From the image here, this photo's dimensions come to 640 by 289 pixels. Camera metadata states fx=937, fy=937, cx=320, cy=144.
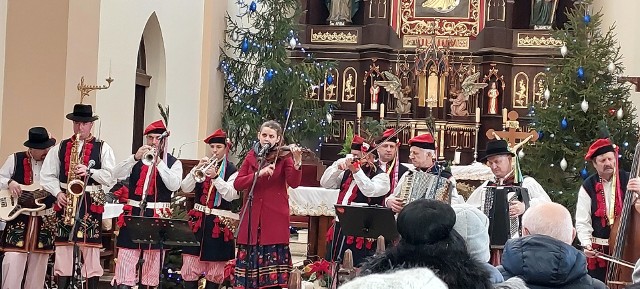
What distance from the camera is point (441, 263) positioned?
293 cm

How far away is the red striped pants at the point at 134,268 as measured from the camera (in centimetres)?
822

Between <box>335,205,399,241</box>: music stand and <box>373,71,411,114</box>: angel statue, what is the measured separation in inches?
445

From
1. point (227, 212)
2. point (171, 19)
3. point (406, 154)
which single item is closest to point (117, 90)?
point (171, 19)

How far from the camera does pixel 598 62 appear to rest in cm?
1214

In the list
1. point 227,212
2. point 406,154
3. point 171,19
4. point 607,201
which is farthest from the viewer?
point 406,154

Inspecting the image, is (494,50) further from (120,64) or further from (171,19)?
(120,64)

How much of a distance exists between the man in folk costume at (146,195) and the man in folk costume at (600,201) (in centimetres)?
350

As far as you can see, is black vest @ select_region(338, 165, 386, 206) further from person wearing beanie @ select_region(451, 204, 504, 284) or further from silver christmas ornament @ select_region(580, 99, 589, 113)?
silver christmas ornament @ select_region(580, 99, 589, 113)

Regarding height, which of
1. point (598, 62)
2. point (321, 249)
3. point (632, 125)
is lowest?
point (321, 249)

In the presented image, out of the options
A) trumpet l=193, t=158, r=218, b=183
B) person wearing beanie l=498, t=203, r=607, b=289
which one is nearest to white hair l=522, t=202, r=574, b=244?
person wearing beanie l=498, t=203, r=607, b=289

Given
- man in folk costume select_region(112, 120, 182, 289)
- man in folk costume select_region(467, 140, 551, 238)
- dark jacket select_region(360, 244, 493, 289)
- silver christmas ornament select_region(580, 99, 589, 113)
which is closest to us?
dark jacket select_region(360, 244, 493, 289)

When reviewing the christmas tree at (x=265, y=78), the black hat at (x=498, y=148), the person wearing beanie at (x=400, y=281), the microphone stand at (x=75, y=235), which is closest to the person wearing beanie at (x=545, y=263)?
the person wearing beanie at (x=400, y=281)

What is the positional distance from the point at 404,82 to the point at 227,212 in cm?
1050

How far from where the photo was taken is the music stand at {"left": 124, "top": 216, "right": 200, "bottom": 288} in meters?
7.00
